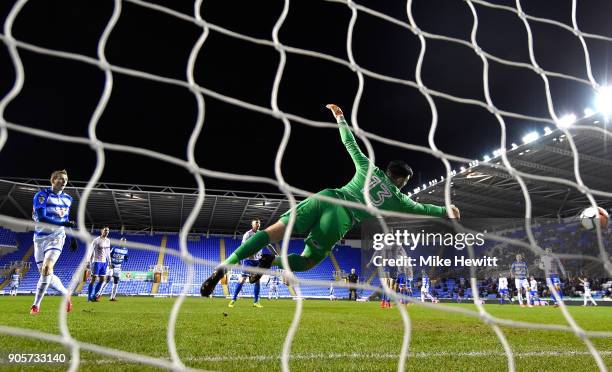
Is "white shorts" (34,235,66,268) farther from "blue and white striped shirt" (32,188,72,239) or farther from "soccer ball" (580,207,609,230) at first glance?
"soccer ball" (580,207,609,230)

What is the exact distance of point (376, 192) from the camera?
333 cm

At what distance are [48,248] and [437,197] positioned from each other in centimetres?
1893

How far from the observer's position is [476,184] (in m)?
21.0

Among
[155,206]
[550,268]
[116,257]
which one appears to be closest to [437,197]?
[116,257]

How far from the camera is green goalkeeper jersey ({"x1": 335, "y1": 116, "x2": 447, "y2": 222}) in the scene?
3326 millimetres

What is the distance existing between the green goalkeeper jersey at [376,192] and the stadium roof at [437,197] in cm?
1243

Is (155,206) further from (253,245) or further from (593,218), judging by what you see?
(593,218)

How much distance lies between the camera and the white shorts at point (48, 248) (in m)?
5.62

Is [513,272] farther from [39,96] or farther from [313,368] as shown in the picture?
[39,96]

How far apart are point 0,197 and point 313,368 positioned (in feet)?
89.7

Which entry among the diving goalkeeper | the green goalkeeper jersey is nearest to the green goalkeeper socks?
the diving goalkeeper

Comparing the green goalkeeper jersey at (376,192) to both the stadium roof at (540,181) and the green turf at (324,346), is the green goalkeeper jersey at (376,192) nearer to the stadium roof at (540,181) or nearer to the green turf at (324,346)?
the green turf at (324,346)

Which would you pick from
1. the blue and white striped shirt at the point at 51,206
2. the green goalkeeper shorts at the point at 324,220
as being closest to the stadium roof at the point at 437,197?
the blue and white striped shirt at the point at 51,206

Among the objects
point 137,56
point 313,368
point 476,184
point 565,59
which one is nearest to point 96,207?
point 137,56
